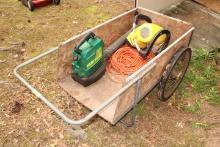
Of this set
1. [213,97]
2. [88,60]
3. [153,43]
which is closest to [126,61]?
[153,43]

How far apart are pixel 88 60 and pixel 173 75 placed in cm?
139

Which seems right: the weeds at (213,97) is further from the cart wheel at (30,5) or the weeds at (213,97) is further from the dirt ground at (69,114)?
the cart wheel at (30,5)

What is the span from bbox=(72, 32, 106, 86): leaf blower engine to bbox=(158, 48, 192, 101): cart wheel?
3.01 feet

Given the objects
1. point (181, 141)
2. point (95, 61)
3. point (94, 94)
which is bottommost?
point (181, 141)

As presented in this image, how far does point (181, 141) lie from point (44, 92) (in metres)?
2.11

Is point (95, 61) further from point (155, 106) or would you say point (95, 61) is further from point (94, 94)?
point (155, 106)

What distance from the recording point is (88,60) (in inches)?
164

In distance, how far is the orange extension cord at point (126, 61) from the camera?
458cm

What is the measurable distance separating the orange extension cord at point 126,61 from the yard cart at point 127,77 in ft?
0.66

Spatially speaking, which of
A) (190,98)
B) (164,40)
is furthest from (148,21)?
(190,98)

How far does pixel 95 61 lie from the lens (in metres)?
4.35

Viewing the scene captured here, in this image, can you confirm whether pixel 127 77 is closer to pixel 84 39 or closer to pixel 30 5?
pixel 84 39

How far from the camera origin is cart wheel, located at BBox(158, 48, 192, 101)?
4188mm

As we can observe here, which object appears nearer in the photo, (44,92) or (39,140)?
(39,140)
